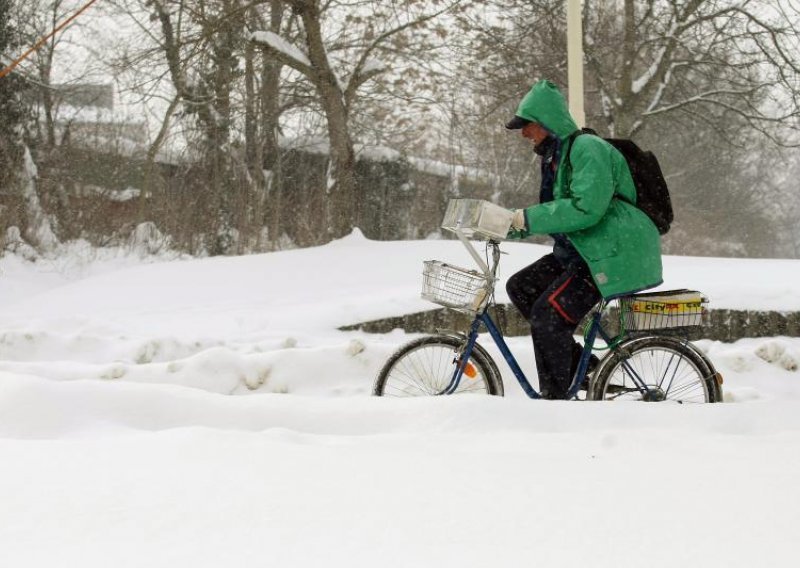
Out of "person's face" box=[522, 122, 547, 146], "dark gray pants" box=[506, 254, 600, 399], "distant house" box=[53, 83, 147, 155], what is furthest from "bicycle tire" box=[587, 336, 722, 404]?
"distant house" box=[53, 83, 147, 155]

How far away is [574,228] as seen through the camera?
3.84 meters

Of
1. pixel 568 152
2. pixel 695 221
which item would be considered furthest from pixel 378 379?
pixel 695 221

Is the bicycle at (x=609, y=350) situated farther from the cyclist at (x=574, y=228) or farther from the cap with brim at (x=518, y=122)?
the cap with brim at (x=518, y=122)

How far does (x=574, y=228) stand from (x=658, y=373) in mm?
879

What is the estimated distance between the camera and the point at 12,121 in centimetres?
1633

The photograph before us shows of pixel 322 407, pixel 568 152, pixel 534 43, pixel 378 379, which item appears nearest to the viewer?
pixel 322 407

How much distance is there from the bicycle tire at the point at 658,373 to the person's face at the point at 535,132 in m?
1.02

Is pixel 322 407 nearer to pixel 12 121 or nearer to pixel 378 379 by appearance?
pixel 378 379

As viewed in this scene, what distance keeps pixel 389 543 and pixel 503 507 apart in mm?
401

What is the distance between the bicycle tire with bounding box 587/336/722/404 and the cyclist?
18 centimetres

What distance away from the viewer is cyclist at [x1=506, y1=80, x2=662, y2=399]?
12.6 feet

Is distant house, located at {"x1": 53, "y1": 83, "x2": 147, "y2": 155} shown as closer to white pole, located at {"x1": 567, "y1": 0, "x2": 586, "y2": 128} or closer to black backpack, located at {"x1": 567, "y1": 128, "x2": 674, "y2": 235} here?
white pole, located at {"x1": 567, "y1": 0, "x2": 586, "y2": 128}

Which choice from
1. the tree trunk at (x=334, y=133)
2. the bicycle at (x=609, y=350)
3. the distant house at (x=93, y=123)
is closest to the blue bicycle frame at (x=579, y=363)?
the bicycle at (x=609, y=350)

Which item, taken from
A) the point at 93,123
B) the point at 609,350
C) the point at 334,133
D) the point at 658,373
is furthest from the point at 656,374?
the point at 93,123
